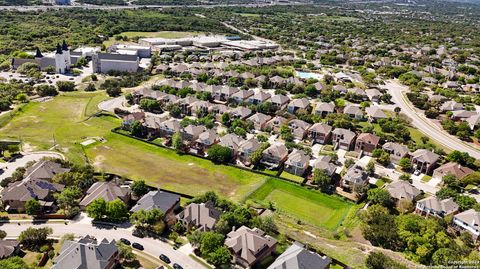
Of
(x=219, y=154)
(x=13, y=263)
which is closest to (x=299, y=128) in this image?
(x=219, y=154)

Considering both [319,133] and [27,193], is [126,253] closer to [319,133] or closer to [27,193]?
[27,193]

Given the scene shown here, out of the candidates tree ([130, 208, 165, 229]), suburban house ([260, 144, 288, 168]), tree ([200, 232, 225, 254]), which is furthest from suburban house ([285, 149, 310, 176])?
tree ([130, 208, 165, 229])

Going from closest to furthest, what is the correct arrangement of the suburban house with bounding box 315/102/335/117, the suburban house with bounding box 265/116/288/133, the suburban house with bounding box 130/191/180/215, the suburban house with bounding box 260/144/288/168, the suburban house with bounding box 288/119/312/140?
the suburban house with bounding box 130/191/180/215, the suburban house with bounding box 260/144/288/168, the suburban house with bounding box 288/119/312/140, the suburban house with bounding box 265/116/288/133, the suburban house with bounding box 315/102/335/117

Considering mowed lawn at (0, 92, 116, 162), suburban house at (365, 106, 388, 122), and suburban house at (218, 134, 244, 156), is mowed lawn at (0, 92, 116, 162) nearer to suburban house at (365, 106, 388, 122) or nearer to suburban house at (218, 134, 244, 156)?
suburban house at (218, 134, 244, 156)

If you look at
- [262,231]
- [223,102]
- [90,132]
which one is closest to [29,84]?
[90,132]

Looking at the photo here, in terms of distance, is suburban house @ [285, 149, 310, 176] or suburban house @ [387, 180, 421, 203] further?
suburban house @ [285, 149, 310, 176]
